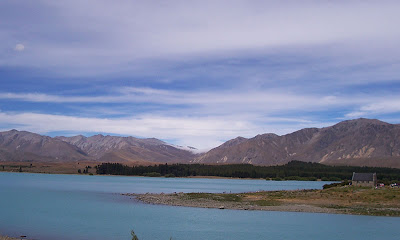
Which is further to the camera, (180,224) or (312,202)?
(312,202)

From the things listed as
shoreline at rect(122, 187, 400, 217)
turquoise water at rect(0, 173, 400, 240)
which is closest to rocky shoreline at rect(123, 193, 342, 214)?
shoreline at rect(122, 187, 400, 217)

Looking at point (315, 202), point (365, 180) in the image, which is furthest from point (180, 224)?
point (365, 180)

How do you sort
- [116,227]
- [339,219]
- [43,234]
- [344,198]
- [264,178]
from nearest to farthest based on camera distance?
[43,234] → [116,227] → [339,219] → [344,198] → [264,178]

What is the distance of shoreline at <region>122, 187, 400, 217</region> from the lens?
180 ft

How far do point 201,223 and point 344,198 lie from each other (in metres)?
28.0

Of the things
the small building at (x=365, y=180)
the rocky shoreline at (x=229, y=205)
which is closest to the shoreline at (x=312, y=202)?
the rocky shoreline at (x=229, y=205)

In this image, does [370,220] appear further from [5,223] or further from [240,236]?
[5,223]

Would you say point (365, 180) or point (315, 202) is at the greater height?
point (365, 180)

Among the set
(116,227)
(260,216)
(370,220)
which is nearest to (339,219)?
(370,220)

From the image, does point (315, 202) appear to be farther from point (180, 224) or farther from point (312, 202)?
point (180, 224)

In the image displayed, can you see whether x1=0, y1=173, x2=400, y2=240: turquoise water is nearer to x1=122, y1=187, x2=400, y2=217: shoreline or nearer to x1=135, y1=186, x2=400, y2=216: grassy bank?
x1=122, y1=187, x2=400, y2=217: shoreline

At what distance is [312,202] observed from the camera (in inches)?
2461

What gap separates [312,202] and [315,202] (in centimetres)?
43

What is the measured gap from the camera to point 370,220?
4794 cm
